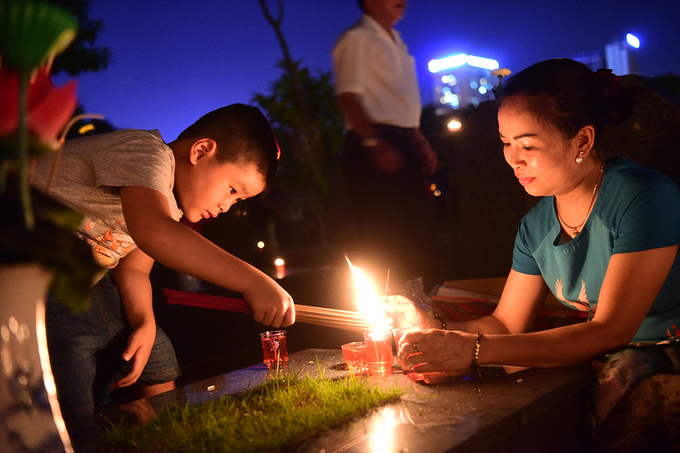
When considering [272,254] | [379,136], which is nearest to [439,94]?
[272,254]

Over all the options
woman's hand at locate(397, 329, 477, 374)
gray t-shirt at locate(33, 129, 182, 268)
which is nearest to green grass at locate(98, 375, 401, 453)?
woman's hand at locate(397, 329, 477, 374)

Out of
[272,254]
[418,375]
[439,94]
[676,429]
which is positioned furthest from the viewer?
[439,94]

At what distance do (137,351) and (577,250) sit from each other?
218cm

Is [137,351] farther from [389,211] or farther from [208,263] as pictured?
[389,211]

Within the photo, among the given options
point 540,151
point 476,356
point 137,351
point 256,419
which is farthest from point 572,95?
point 137,351

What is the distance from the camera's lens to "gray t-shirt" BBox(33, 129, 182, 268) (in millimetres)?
2203

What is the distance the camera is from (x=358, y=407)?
1.54 m

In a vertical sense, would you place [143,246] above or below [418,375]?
above

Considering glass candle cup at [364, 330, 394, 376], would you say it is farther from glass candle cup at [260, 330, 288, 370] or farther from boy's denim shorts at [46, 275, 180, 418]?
boy's denim shorts at [46, 275, 180, 418]

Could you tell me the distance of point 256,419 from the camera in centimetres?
148

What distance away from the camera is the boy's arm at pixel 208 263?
1947 millimetres

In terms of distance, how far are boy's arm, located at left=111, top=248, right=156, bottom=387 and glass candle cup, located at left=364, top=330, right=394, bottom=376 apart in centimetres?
120

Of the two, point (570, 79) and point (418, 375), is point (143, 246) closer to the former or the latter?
point (418, 375)

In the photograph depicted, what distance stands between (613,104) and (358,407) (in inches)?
70.6
